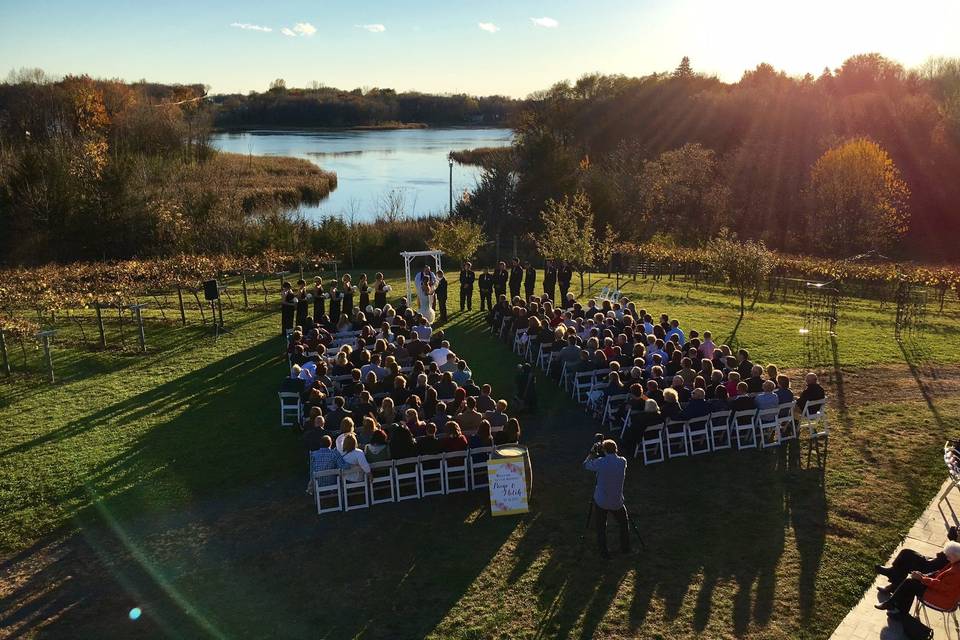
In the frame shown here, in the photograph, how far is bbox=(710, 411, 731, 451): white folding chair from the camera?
11406 millimetres

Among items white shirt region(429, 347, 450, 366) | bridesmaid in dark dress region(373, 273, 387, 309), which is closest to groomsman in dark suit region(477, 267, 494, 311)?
bridesmaid in dark dress region(373, 273, 387, 309)

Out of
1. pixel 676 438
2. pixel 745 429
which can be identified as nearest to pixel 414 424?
pixel 676 438

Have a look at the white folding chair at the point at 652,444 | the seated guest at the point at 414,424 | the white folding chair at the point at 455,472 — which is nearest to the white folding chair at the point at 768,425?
the white folding chair at the point at 652,444

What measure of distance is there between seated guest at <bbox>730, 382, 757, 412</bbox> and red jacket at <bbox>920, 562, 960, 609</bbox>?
4.44 metres

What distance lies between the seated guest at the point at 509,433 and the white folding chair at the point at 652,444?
6.86 feet

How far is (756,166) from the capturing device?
192 ft

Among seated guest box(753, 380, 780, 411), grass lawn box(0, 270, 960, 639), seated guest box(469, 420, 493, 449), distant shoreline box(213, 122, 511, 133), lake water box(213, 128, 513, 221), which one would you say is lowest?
grass lawn box(0, 270, 960, 639)

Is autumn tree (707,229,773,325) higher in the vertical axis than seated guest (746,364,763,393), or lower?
higher

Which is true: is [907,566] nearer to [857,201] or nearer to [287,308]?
[287,308]

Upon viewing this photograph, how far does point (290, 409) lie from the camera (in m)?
13.1

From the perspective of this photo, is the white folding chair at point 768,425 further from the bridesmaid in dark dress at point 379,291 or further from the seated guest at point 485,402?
the bridesmaid in dark dress at point 379,291

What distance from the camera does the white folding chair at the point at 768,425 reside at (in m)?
11.4

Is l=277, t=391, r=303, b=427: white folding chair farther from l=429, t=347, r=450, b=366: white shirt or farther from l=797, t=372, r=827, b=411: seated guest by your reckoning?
l=797, t=372, r=827, b=411: seated guest

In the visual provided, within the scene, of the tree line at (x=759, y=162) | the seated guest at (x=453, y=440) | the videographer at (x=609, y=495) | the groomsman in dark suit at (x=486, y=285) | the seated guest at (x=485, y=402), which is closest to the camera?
the videographer at (x=609, y=495)
